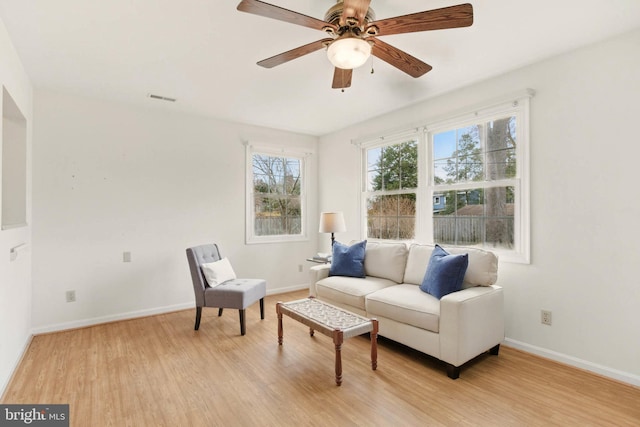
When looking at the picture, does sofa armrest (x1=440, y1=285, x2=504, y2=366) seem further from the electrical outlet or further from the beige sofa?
the electrical outlet

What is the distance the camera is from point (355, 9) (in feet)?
5.74

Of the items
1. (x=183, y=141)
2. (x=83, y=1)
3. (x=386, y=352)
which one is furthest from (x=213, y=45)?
(x=386, y=352)

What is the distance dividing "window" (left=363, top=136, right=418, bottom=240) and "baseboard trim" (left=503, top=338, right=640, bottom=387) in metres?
1.53

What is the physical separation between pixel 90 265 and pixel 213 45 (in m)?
2.79

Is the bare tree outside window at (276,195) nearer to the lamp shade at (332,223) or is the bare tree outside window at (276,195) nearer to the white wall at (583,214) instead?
the lamp shade at (332,223)

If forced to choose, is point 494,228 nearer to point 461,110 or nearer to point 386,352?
point 461,110

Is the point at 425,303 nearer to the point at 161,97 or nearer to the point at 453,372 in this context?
the point at 453,372

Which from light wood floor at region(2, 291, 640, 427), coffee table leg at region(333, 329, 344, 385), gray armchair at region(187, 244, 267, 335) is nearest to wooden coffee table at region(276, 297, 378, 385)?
coffee table leg at region(333, 329, 344, 385)

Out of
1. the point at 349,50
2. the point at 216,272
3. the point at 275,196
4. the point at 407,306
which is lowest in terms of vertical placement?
the point at 407,306

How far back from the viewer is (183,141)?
13.9 ft

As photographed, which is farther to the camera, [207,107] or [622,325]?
[207,107]

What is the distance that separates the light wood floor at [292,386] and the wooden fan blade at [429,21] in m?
2.27

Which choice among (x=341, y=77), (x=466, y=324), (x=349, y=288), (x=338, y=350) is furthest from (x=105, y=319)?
(x=466, y=324)

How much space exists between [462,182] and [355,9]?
2295 mm
